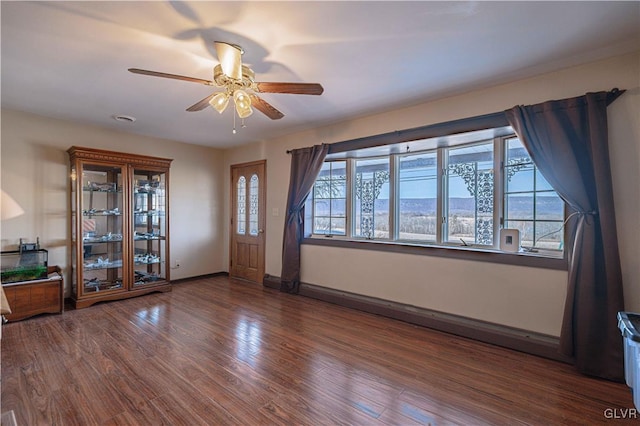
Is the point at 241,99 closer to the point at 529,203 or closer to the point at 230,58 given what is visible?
the point at 230,58

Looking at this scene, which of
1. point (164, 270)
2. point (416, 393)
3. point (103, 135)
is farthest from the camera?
point (164, 270)

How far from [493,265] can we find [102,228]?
5.03 metres

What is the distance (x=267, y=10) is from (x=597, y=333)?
338cm

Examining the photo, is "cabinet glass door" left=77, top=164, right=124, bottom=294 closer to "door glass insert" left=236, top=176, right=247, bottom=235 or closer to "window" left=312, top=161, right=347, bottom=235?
"door glass insert" left=236, top=176, right=247, bottom=235

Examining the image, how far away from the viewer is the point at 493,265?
288 cm

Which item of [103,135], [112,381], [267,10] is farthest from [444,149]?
[103,135]

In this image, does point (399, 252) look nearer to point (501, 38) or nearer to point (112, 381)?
point (501, 38)

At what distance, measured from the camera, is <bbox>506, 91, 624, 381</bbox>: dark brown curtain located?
2.24 meters

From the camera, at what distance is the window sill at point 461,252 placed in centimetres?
262

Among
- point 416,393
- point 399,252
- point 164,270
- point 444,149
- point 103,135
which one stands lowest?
point 416,393

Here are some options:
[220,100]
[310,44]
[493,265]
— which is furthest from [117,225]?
[493,265]

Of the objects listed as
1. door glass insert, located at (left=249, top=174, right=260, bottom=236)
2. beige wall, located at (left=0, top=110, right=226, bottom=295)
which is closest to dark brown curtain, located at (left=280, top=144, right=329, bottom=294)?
door glass insert, located at (left=249, top=174, right=260, bottom=236)

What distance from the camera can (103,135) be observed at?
436 centimetres

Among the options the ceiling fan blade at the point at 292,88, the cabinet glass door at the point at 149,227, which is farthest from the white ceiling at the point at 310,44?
the cabinet glass door at the point at 149,227
